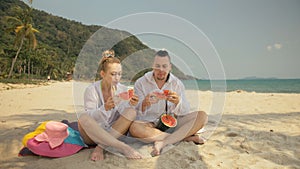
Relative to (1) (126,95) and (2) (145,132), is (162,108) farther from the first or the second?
(1) (126,95)

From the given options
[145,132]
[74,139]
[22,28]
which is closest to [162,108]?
[145,132]

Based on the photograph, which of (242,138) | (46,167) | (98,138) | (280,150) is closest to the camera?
(46,167)

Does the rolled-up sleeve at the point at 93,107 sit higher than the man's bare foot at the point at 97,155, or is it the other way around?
the rolled-up sleeve at the point at 93,107

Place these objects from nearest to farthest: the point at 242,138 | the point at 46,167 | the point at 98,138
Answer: the point at 46,167 < the point at 98,138 < the point at 242,138

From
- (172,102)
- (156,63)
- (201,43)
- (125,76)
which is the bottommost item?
(172,102)

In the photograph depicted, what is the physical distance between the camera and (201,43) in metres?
2.78

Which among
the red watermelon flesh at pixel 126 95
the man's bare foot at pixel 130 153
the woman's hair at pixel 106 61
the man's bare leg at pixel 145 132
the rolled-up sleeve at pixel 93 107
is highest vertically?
the woman's hair at pixel 106 61

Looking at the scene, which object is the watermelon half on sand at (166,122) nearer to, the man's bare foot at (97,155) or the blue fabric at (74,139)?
the man's bare foot at (97,155)

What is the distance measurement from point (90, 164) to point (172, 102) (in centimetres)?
124

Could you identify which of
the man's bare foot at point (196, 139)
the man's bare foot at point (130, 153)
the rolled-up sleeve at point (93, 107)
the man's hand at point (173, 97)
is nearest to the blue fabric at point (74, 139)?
the rolled-up sleeve at point (93, 107)

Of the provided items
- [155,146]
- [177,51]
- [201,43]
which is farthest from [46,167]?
[201,43]

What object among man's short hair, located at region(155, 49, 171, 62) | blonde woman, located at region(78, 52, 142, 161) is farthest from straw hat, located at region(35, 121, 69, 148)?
man's short hair, located at region(155, 49, 171, 62)

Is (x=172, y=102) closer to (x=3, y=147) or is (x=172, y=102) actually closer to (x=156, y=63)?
(x=156, y=63)

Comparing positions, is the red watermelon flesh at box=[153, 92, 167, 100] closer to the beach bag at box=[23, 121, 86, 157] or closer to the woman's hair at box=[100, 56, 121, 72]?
the woman's hair at box=[100, 56, 121, 72]
